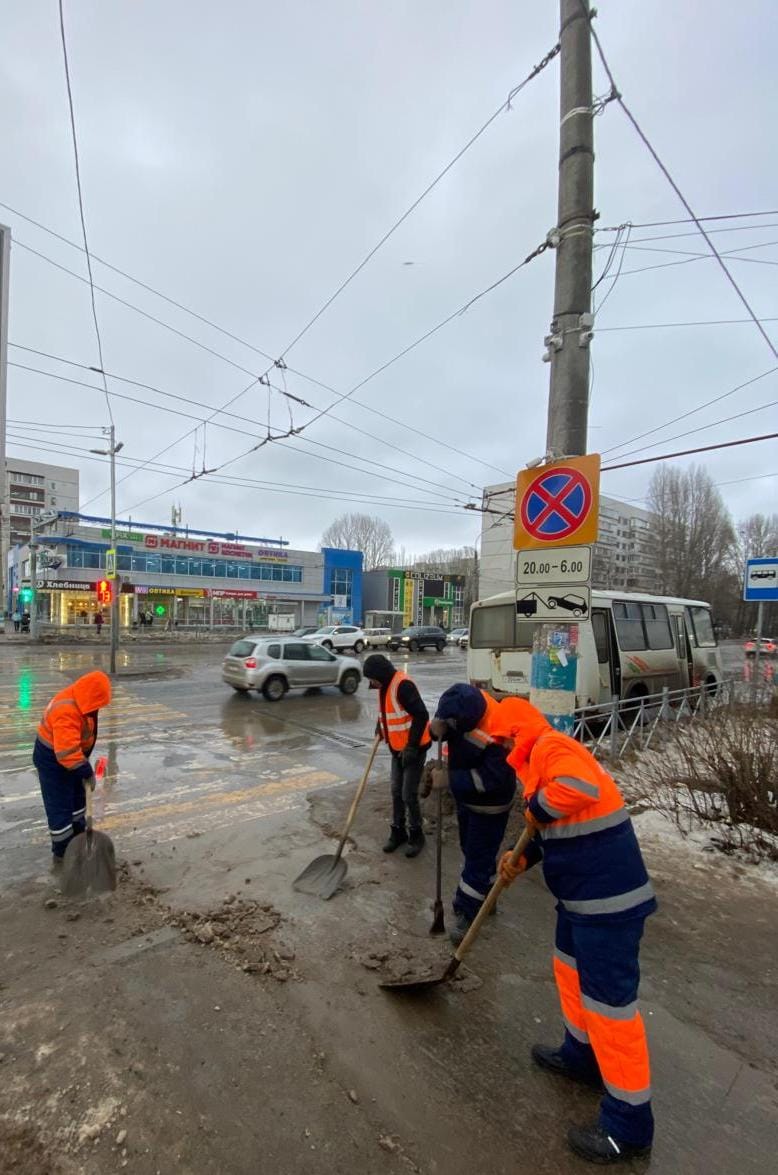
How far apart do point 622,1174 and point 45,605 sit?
150 ft

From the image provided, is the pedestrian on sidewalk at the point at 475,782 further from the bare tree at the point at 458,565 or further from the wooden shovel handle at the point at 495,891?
the bare tree at the point at 458,565

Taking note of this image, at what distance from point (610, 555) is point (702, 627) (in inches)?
1977

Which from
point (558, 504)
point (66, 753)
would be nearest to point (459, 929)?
Result: point (66, 753)

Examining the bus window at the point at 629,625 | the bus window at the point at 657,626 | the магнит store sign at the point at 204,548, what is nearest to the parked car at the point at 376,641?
the магнит store sign at the point at 204,548

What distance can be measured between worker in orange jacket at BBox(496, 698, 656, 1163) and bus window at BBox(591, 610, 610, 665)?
6878 millimetres

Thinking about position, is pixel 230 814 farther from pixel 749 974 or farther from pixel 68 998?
pixel 749 974

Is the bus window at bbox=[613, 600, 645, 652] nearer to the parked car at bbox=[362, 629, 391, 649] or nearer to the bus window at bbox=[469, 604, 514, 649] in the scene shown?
the bus window at bbox=[469, 604, 514, 649]

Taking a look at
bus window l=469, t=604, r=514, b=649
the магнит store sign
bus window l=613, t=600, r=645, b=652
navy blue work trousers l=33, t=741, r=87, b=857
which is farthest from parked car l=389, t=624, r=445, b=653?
navy blue work trousers l=33, t=741, r=87, b=857

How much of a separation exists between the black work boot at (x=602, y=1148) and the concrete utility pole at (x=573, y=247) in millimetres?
4529

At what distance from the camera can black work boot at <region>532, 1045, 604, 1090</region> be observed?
2301 millimetres

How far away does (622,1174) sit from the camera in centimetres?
191

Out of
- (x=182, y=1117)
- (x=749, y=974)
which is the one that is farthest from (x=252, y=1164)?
(x=749, y=974)

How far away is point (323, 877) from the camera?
399 centimetres

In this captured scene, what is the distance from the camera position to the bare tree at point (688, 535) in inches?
2106
